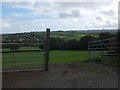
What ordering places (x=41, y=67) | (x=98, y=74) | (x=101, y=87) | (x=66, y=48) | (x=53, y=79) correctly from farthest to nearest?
(x=66, y=48) → (x=41, y=67) → (x=98, y=74) → (x=53, y=79) → (x=101, y=87)

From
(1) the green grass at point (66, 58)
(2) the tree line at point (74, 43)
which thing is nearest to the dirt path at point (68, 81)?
(1) the green grass at point (66, 58)

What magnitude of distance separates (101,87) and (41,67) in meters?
5.60

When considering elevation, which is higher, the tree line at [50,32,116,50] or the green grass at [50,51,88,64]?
the tree line at [50,32,116,50]

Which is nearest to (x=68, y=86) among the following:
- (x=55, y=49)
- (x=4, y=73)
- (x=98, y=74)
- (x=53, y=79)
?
(x=53, y=79)

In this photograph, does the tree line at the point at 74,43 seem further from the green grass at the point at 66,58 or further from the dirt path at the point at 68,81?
the dirt path at the point at 68,81

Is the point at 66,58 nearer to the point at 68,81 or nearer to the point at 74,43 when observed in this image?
the point at 74,43

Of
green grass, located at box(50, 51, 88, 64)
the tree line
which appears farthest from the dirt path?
the tree line

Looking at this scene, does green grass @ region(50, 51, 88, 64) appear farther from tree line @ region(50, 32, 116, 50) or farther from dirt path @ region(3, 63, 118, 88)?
dirt path @ region(3, 63, 118, 88)

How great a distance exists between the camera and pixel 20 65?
16734mm

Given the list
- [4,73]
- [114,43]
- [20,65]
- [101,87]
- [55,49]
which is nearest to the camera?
[101,87]

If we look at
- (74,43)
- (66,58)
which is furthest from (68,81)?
(74,43)

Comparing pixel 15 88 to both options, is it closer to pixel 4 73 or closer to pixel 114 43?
pixel 4 73

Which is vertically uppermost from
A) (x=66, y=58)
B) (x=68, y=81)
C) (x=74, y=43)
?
(x=74, y=43)

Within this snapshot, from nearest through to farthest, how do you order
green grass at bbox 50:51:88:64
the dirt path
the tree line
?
1. the dirt path
2. green grass at bbox 50:51:88:64
3. the tree line
